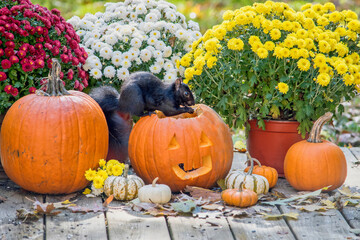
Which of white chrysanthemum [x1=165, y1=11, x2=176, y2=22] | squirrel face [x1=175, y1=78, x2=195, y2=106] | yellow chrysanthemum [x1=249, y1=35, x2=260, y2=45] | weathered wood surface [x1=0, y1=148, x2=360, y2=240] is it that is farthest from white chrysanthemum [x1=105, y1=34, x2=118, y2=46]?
weathered wood surface [x1=0, y1=148, x2=360, y2=240]

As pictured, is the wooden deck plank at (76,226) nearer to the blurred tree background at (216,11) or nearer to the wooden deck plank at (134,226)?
the wooden deck plank at (134,226)

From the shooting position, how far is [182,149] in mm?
3375

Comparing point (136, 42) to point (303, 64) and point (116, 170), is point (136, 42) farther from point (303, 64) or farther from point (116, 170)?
point (303, 64)

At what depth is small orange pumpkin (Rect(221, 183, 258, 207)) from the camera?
312cm

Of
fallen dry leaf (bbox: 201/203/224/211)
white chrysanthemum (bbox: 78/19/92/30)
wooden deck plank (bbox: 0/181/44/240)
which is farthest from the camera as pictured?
white chrysanthemum (bbox: 78/19/92/30)

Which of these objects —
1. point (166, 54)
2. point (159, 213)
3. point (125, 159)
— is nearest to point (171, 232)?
point (159, 213)

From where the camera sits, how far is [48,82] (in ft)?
11.2

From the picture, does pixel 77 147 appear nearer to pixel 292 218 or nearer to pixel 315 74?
pixel 292 218

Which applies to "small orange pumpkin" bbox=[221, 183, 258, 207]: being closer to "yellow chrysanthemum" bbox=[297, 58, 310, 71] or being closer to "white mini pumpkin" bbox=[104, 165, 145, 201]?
"white mini pumpkin" bbox=[104, 165, 145, 201]

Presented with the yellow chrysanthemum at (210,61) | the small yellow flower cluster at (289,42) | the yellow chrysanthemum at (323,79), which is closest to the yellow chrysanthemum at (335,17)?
the small yellow flower cluster at (289,42)

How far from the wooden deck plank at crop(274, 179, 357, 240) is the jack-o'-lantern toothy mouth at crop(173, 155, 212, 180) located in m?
0.56

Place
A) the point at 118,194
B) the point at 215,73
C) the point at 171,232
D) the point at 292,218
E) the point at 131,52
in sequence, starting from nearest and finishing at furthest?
the point at 171,232, the point at 292,218, the point at 118,194, the point at 215,73, the point at 131,52

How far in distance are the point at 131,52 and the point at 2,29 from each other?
41.9 inches

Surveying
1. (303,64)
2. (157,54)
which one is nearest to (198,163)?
(303,64)
